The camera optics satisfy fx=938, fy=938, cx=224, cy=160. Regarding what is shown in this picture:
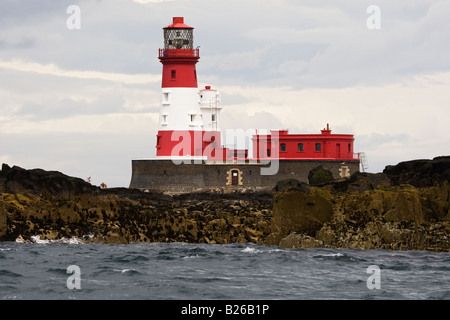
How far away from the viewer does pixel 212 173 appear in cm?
5100

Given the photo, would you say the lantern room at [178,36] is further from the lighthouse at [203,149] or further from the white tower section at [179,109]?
the white tower section at [179,109]

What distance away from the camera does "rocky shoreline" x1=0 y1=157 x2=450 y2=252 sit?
25484 mm

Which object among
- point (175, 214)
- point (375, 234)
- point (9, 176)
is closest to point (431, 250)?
point (375, 234)

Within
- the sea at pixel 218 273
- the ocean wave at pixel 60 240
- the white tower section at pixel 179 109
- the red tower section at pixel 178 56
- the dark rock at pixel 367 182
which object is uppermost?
the red tower section at pixel 178 56

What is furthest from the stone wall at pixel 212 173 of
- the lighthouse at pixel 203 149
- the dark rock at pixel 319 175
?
the dark rock at pixel 319 175

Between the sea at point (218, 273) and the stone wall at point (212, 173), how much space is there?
911 inches

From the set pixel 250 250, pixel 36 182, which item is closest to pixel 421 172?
pixel 250 250

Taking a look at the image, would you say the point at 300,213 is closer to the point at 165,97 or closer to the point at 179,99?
the point at 179,99

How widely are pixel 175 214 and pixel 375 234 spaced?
1099cm

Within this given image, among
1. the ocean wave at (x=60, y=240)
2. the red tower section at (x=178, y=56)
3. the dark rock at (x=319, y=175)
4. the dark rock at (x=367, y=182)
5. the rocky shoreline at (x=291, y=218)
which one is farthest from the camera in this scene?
the red tower section at (x=178, y=56)

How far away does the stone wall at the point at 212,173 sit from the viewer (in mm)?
50000

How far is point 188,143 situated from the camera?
164ft

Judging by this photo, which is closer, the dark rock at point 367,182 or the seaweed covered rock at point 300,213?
the seaweed covered rock at point 300,213
